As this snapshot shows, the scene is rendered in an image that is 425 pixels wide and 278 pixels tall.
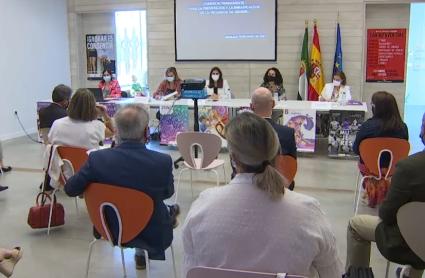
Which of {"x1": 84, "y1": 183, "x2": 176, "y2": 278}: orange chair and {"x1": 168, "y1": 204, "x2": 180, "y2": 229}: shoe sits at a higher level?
{"x1": 84, "y1": 183, "x2": 176, "y2": 278}: orange chair

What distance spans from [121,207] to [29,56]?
21.5 feet

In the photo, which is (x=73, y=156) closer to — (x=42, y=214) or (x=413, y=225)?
(x=42, y=214)

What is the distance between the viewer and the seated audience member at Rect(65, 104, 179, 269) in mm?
2559

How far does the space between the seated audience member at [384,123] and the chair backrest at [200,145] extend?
1228mm

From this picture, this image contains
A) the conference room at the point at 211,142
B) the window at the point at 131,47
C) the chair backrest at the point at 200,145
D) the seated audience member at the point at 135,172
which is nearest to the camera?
the conference room at the point at 211,142

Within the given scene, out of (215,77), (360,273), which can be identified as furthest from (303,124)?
(360,273)

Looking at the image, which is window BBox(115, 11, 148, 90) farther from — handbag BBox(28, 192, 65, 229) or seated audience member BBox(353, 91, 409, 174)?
seated audience member BBox(353, 91, 409, 174)

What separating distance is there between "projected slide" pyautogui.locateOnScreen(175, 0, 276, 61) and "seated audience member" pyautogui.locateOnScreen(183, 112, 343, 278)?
6.85 metres

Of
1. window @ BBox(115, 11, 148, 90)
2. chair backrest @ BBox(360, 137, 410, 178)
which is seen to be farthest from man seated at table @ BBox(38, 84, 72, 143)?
window @ BBox(115, 11, 148, 90)

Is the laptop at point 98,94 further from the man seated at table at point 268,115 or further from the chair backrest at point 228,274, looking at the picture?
the chair backrest at point 228,274

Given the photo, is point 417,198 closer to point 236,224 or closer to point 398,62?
point 236,224

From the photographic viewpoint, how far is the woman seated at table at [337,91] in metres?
6.83

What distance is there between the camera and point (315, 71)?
26.3 feet

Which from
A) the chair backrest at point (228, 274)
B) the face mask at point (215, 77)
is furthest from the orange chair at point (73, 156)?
the face mask at point (215, 77)
